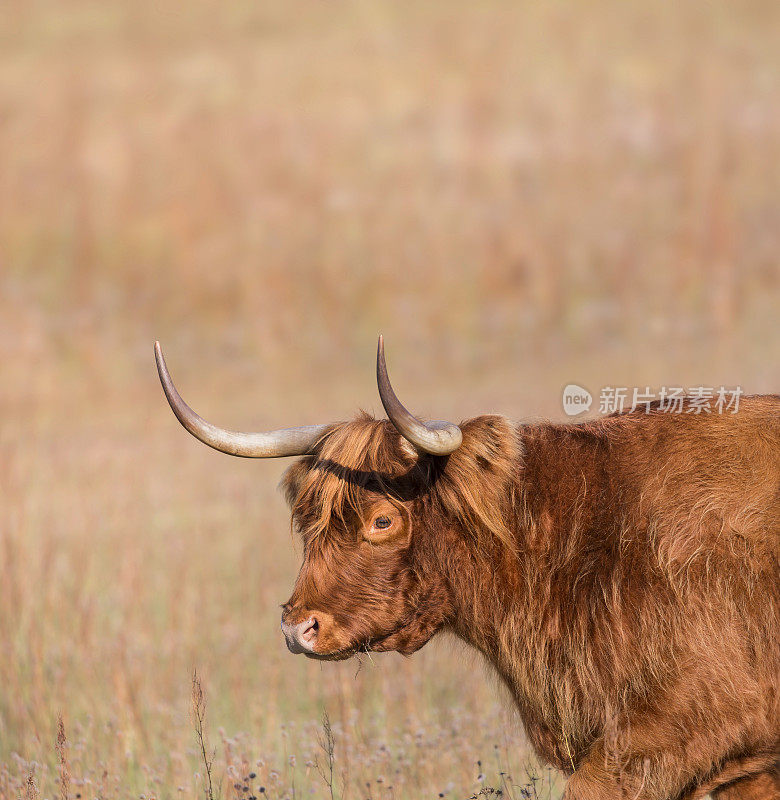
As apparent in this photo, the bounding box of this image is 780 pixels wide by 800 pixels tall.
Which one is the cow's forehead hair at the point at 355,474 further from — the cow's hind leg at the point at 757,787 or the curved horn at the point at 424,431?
the cow's hind leg at the point at 757,787

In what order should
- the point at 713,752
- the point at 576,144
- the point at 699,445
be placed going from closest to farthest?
the point at 713,752, the point at 699,445, the point at 576,144

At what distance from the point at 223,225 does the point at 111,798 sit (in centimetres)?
3059

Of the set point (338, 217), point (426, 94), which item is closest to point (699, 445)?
point (338, 217)

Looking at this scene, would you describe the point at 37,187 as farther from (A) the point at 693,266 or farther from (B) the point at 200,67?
(A) the point at 693,266

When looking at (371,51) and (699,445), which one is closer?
(699,445)

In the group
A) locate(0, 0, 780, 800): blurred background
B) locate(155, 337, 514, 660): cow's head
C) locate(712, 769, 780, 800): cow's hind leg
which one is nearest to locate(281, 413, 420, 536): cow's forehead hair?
locate(155, 337, 514, 660): cow's head

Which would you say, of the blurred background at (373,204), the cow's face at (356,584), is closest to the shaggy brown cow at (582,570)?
the cow's face at (356,584)

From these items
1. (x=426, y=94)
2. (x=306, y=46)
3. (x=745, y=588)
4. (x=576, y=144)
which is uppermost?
(x=306, y=46)

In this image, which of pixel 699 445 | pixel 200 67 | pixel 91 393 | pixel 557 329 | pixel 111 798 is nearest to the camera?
pixel 699 445

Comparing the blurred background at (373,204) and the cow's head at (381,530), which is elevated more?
the blurred background at (373,204)

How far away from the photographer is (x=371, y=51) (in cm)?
3816

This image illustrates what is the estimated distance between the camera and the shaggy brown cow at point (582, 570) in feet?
12.5

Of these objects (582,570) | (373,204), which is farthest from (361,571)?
(373,204)

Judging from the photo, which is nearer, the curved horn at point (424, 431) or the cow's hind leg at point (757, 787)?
the curved horn at point (424, 431)
